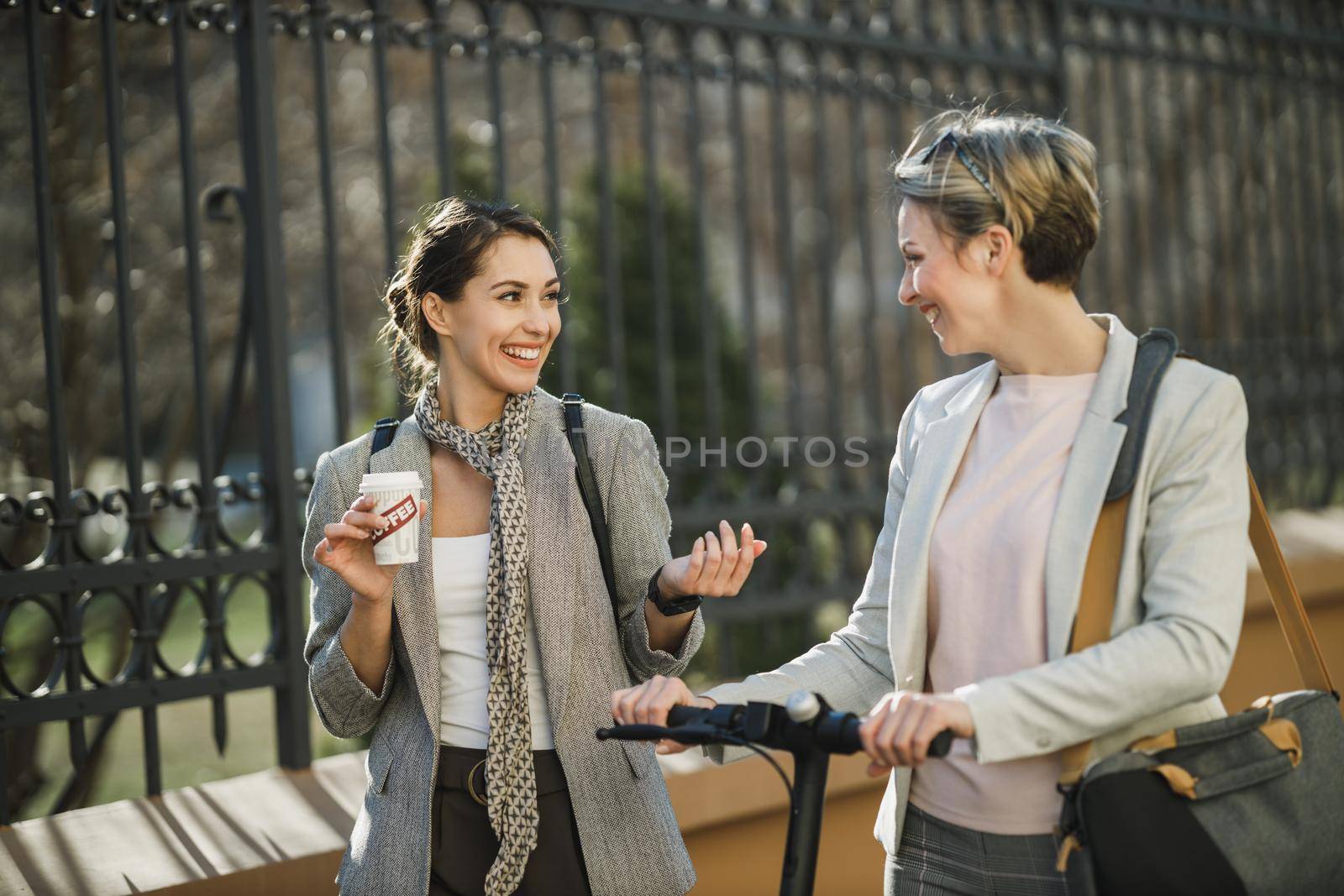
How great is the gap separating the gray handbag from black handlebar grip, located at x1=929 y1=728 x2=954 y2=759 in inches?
8.4

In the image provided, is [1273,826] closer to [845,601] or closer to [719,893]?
[719,893]

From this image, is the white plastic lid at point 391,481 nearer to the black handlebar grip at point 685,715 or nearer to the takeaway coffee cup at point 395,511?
the takeaway coffee cup at point 395,511

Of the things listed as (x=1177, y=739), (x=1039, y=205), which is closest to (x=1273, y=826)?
(x=1177, y=739)

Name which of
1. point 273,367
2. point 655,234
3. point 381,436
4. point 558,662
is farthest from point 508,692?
point 655,234

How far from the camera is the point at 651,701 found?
2086 mm

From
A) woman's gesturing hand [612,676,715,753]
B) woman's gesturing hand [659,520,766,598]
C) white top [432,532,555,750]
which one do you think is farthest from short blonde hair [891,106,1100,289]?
white top [432,532,555,750]

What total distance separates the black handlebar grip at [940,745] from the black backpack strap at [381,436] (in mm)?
1220

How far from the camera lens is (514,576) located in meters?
2.42

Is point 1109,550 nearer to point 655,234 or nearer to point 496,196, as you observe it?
point 496,196

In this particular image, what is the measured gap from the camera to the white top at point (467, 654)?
2447 millimetres

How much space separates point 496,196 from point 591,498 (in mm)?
1758

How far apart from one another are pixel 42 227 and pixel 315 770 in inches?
65.7

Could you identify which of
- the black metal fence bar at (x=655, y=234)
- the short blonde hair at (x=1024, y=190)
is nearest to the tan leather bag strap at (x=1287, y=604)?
the short blonde hair at (x=1024, y=190)

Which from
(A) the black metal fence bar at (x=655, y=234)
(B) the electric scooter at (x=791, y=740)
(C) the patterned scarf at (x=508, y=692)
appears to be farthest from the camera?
(A) the black metal fence bar at (x=655, y=234)
